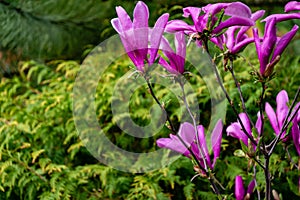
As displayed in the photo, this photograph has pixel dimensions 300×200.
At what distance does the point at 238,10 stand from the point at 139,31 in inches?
5.6

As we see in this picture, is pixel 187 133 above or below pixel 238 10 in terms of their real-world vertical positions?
below

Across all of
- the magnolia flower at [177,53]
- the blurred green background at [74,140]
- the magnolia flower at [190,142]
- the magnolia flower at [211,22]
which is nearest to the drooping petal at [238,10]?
the magnolia flower at [211,22]

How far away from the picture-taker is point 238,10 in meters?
0.66

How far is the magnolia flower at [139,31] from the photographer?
68cm

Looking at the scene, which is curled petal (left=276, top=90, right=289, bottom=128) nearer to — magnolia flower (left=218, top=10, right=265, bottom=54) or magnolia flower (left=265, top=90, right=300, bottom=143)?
magnolia flower (left=265, top=90, right=300, bottom=143)

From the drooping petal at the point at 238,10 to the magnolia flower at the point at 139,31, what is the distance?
88 millimetres

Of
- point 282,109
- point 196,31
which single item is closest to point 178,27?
point 196,31

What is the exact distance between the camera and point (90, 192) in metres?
1.30

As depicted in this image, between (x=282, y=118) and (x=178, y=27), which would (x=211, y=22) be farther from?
(x=282, y=118)

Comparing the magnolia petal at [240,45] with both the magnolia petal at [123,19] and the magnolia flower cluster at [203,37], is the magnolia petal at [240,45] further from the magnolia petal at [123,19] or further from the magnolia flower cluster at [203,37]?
the magnolia petal at [123,19]

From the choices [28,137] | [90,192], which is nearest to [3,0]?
[28,137]

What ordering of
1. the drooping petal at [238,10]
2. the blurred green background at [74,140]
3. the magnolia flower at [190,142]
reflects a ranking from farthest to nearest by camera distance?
1. the blurred green background at [74,140]
2. the magnolia flower at [190,142]
3. the drooping petal at [238,10]

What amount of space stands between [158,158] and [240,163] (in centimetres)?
23

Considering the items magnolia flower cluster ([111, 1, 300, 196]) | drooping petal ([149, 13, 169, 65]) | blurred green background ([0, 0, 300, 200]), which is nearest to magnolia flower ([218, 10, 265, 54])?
magnolia flower cluster ([111, 1, 300, 196])
